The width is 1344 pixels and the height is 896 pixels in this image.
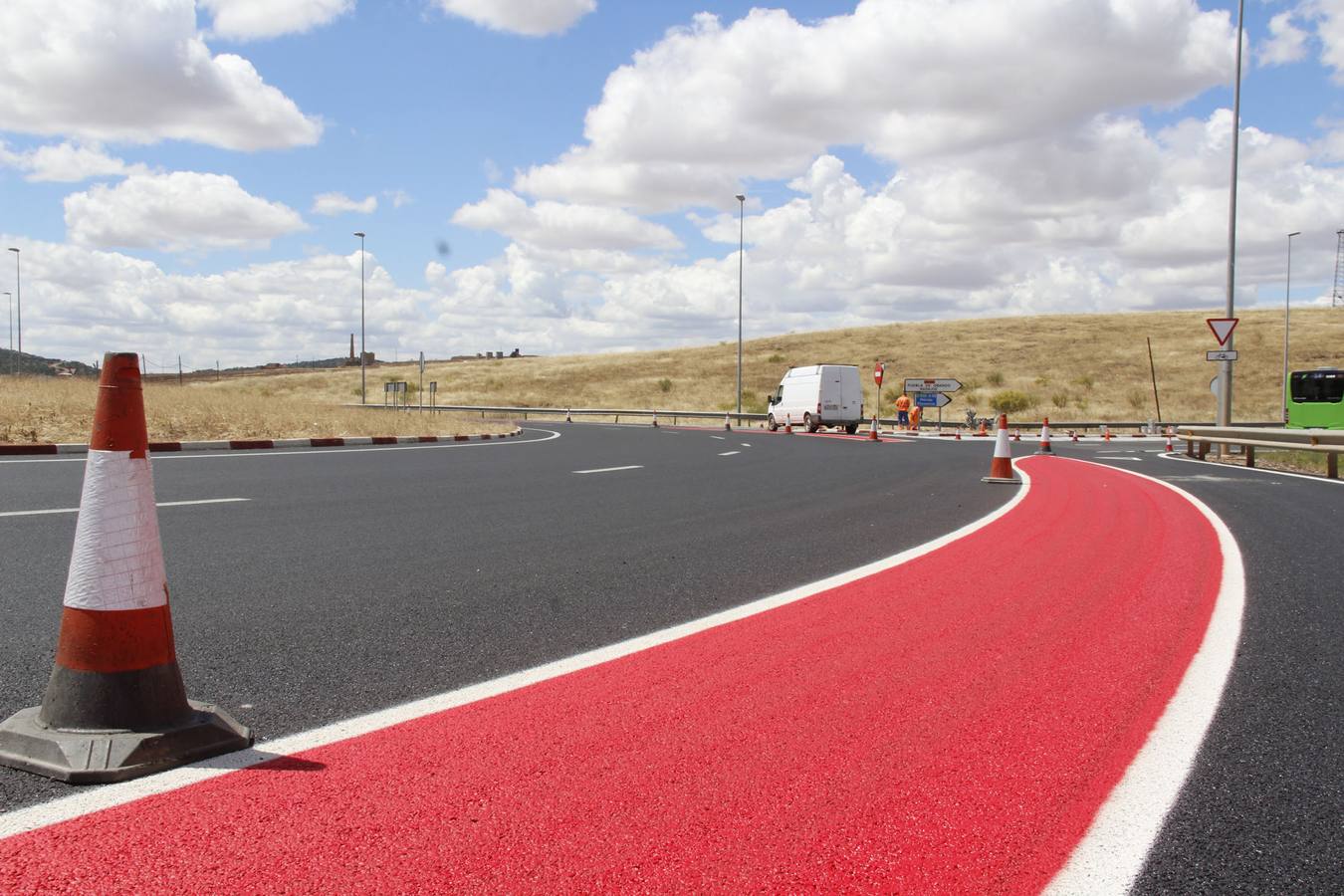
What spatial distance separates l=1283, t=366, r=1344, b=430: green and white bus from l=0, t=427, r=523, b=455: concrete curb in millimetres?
28865

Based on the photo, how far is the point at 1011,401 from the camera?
5788 cm

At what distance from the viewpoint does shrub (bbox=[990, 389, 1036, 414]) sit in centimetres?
5731

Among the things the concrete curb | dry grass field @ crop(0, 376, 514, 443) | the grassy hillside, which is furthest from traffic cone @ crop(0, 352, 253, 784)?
the grassy hillside

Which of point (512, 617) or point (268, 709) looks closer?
point (268, 709)

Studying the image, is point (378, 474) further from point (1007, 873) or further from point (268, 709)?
point (1007, 873)

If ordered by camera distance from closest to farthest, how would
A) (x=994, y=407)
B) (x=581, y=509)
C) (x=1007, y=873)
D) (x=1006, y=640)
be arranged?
1. (x=1007, y=873)
2. (x=1006, y=640)
3. (x=581, y=509)
4. (x=994, y=407)

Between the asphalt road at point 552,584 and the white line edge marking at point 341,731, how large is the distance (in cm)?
10

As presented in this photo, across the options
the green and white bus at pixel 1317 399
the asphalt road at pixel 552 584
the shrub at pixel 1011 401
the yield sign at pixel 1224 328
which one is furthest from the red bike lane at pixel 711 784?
the shrub at pixel 1011 401

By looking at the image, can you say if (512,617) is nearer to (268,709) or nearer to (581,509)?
(268,709)

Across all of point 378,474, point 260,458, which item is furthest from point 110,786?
point 260,458

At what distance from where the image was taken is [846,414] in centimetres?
3722

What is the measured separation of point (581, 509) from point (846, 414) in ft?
93.1

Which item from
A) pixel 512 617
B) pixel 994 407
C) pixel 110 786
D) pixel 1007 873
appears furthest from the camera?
pixel 994 407

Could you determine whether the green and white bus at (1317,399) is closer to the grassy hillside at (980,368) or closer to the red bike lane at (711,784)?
the grassy hillside at (980,368)
